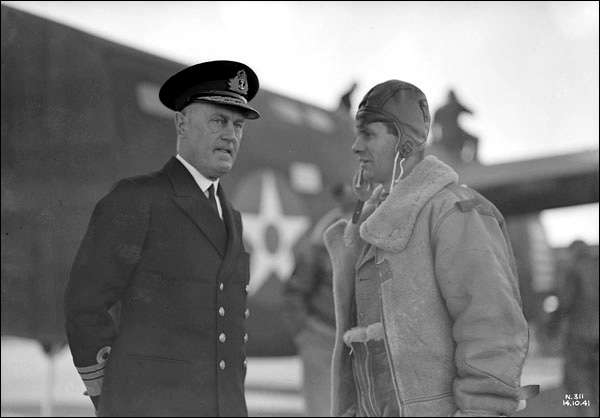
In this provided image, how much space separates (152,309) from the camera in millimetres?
2230

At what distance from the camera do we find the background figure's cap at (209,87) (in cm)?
245

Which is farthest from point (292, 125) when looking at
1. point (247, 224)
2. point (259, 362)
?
point (259, 362)

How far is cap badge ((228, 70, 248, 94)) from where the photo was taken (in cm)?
251

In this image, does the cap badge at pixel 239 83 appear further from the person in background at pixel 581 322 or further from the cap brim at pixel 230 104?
the person in background at pixel 581 322

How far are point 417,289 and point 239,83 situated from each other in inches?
38.5

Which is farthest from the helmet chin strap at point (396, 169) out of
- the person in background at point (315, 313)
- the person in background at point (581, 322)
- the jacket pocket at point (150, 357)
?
the person in background at point (581, 322)

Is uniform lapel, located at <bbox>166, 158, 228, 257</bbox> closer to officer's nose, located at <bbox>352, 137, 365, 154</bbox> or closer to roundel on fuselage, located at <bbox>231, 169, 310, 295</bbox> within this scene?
officer's nose, located at <bbox>352, 137, 365, 154</bbox>

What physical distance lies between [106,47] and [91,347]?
4.04 metres

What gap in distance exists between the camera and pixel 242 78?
255 centimetres

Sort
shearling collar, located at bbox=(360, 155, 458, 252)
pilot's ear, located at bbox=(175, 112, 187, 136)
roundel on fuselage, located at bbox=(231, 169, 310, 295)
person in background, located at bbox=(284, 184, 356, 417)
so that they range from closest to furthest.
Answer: shearling collar, located at bbox=(360, 155, 458, 252) < pilot's ear, located at bbox=(175, 112, 187, 136) < person in background, located at bbox=(284, 184, 356, 417) < roundel on fuselage, located at bbox=(231, 169, 310, 295)

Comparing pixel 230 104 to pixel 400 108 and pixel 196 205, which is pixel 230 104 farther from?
pixel 400 108

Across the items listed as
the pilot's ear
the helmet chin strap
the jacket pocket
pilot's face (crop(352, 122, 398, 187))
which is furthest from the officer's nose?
the jacket pocket

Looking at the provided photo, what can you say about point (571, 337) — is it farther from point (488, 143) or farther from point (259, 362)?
point (259, 362)

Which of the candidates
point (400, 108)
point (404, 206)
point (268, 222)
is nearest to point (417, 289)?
point (404, 206)
